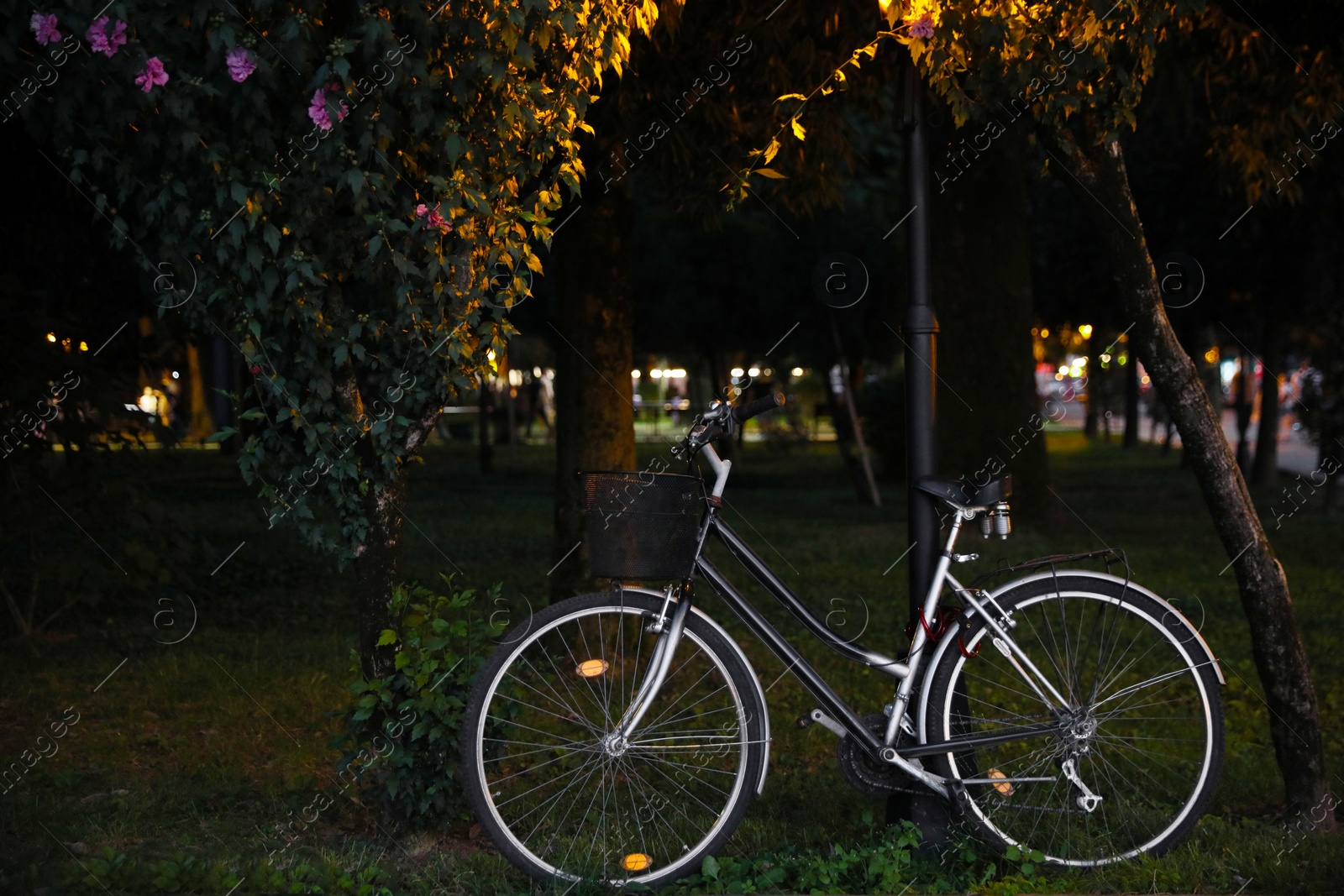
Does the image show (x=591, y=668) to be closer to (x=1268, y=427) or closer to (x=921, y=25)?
(x=921, y=25)

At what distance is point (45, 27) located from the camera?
149 inches

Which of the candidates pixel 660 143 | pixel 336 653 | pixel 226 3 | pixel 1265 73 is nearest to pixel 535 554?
pixel 336 653

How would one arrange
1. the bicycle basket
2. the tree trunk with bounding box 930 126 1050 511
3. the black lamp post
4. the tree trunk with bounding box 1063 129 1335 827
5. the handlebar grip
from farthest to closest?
the tree trunk with bounding box 930 126 1050 511
the tree trunk with bounding box 1063 129 1335 827
the black lamp post
the bicycle basket
the handlebar grip

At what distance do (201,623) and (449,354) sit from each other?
5355 millimetres

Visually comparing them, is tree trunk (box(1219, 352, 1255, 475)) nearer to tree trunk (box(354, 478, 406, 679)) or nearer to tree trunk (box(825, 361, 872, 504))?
tree trunk (box(825, 361, 872, 504))

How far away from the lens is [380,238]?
3.98 m

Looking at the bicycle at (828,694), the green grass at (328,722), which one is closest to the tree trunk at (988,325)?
the green grass at (328,722)

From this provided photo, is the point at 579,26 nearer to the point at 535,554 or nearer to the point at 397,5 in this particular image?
the point at 397,5

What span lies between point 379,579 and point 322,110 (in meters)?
1.39

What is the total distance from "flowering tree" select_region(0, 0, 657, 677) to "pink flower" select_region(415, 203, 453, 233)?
1cm

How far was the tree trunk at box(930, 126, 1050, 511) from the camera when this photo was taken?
45.7ft

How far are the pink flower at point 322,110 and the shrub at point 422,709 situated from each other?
4.28ft

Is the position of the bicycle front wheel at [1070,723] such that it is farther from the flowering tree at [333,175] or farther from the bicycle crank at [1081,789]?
the flowering tree at [333,175]

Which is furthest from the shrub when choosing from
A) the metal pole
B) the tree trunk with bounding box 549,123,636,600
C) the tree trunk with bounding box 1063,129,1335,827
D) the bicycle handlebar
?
the tree trunk with bounding box 549,123,636,600
